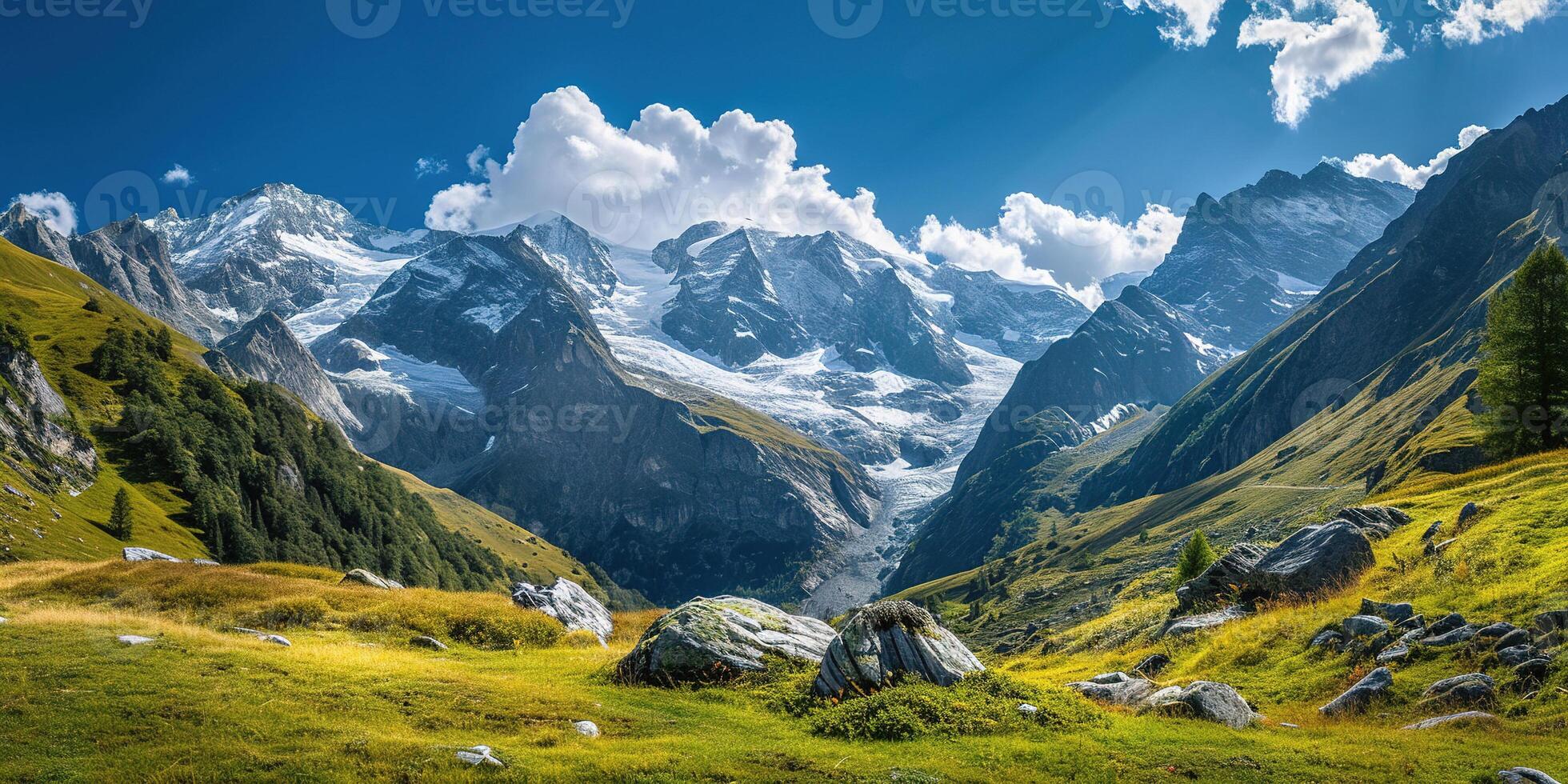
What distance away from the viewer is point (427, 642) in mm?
33812

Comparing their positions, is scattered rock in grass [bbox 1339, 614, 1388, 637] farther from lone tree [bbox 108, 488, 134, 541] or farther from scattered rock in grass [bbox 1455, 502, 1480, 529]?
lone tree [bbox 108, 488, 134, 541]

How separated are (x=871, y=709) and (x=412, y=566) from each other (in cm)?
20771

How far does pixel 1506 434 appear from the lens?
176 ft

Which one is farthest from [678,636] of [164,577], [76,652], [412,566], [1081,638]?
[412,566]

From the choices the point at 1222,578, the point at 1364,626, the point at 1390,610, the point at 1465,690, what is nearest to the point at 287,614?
the point at 1364,626

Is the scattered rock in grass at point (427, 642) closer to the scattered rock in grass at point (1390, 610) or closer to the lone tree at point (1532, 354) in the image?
the scattered rock in grass at point (1390, 610)

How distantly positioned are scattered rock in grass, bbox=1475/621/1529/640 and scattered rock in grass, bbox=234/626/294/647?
125ft

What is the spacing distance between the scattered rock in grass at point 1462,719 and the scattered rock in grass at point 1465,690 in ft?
2.46

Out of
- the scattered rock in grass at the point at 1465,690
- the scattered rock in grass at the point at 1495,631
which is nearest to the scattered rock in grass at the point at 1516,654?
the scattered rock in grass at the point at 1495,631

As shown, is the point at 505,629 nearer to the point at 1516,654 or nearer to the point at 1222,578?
the point at 1222,578

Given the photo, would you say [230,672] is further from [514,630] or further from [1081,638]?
[1081,638]

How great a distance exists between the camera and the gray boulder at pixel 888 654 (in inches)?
893

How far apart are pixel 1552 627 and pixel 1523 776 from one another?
7.37 metres

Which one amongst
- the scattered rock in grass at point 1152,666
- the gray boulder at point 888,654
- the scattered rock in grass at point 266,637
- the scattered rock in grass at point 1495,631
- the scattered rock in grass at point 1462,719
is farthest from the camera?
the scattered rock in grass at point 1152,666
